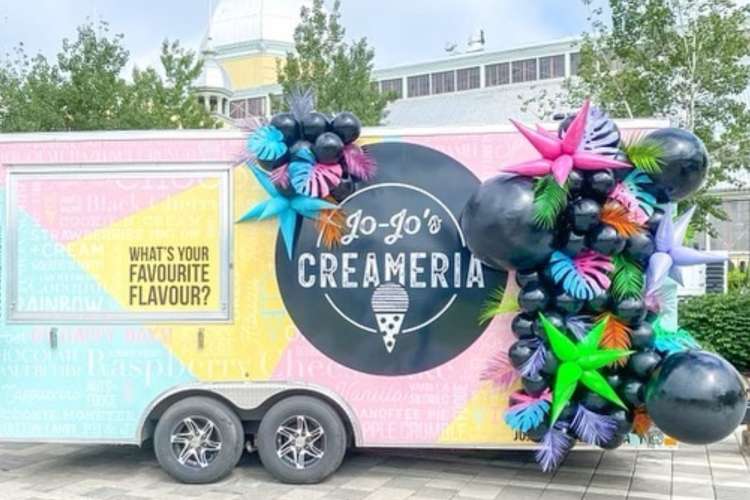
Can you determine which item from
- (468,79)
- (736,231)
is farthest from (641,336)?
(468,79)

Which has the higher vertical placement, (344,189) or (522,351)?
(344,189)

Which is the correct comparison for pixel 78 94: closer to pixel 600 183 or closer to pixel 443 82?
pixel 600 183

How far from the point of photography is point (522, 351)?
5.76m

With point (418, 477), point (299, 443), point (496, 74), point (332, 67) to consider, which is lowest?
point (418, 477)

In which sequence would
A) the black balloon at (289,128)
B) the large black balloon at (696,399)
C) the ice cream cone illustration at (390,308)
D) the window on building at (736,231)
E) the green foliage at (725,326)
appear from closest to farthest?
the large black balloon at (696,399) → the black balloon at (289,128) → the ice cream cone illustration at (390,308) → the green foliage at (725,326) → the window on building at (736,231)

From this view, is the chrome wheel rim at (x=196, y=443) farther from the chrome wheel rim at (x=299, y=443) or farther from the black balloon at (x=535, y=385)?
the black balloon at (x=535, y=385)

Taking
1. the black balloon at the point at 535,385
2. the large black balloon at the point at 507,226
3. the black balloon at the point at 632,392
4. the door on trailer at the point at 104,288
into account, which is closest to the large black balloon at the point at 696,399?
the black balloon at the point at 632,392

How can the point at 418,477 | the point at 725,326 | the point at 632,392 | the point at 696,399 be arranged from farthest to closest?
the point at 725,326, the point at 418,477, the point at 632,392, the point at 696,399

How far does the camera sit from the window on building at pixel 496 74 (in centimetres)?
5559

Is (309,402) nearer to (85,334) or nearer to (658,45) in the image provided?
(85,334)

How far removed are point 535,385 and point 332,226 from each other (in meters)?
1.87

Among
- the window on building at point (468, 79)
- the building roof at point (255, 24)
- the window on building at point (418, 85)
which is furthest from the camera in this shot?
the building roof at point (255, 24)

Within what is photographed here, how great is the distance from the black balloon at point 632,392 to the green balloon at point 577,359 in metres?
0.22

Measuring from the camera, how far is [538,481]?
21.0 feet
